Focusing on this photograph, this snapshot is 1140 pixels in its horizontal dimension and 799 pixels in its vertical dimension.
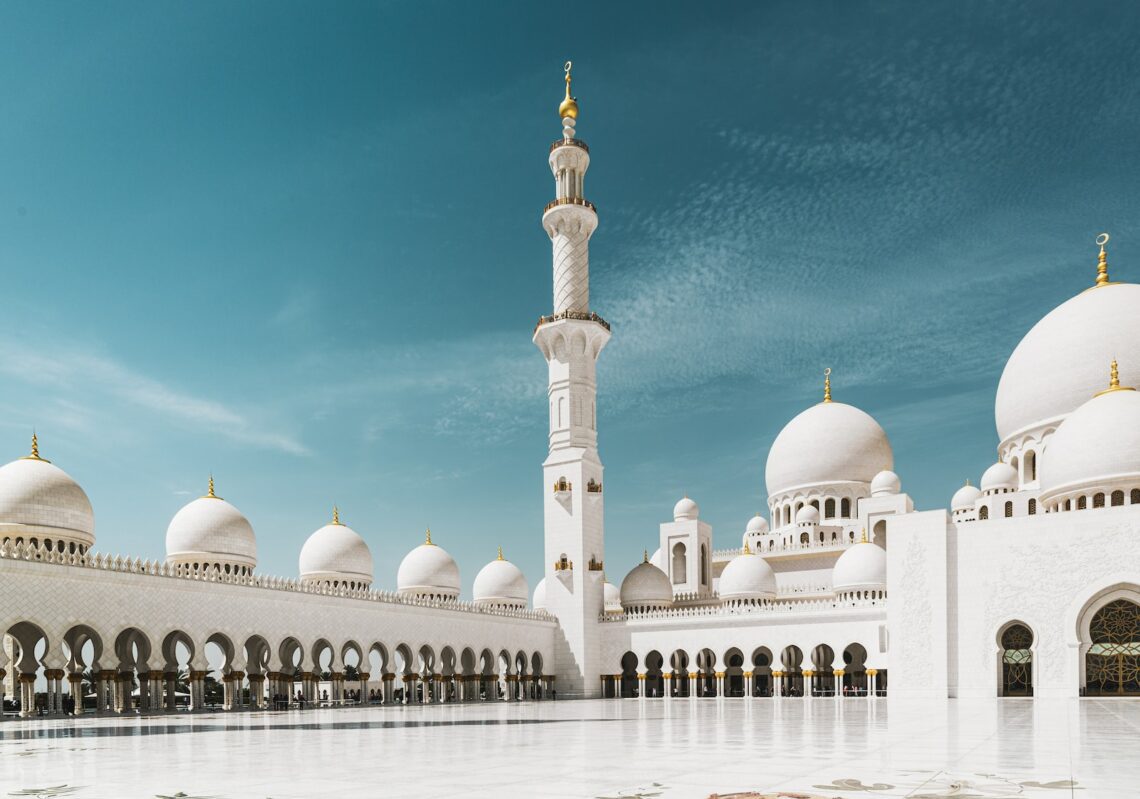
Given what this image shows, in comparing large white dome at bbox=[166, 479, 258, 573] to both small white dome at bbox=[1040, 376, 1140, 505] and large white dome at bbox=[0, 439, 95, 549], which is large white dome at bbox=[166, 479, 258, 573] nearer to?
large white dome at bbox=[0, 439, 95, 549]

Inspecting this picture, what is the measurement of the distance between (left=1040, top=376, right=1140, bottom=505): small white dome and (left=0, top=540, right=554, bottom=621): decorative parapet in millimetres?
16448

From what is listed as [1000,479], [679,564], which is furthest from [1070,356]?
[679,564]

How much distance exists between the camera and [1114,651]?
21.5 meters

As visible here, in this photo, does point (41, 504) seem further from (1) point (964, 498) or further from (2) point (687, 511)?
(1) point (964, 498)

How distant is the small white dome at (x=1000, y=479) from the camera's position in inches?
1165

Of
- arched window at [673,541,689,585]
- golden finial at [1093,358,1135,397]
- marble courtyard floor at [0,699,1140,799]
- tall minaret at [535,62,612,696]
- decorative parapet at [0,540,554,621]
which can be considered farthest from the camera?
arched window at [673,541,689,585]

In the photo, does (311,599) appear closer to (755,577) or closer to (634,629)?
(634,629)

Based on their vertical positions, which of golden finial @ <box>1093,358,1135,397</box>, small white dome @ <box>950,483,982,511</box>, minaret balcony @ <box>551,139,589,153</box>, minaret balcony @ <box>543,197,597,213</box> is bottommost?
small white dome @ <box>950,483,982,511</box>

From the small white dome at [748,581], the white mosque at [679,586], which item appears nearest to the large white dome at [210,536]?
the white mosque at [679,586]

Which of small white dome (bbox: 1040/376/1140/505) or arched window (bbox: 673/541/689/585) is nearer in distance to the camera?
small white dome (bbox: 1040/376/1140/505)

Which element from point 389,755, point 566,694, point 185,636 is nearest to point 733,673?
point 566,694

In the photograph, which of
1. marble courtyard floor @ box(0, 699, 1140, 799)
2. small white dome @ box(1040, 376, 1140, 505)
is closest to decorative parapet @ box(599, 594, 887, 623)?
small white dome @ box(1040, 376, 1140, 505)

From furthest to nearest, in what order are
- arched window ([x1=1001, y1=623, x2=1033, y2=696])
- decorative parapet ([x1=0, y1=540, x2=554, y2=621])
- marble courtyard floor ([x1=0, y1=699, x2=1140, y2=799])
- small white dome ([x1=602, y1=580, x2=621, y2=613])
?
1. small white dome ([x1=602, y1=580, x2=621, y2=613])
2. arched window ([x1=1001, y1=623, x2=1033, y2=696])
3. decorative parapet ([x1=0, y1=540, x2=554, y2=621])
4. marble courtyard floor ([x1=0, y1=699, x2=1140, y2=799])

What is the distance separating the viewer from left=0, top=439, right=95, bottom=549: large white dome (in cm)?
2177
